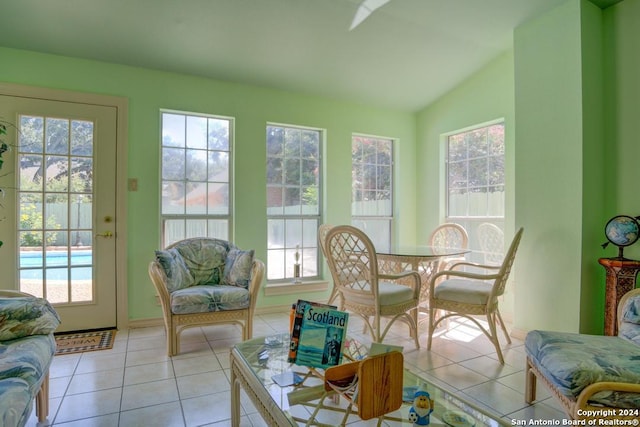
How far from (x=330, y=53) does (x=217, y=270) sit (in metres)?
2.32

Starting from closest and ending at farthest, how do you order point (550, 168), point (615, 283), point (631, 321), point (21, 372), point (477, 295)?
1. point (21, 372)
2. point (631, 321)
3. point (615, 283)
4. point (477, 295)
5. point (550, 168)

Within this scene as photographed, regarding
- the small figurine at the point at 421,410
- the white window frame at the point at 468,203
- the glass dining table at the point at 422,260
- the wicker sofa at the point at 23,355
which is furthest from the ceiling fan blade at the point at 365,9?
the wicker sofa at the point at 23,355

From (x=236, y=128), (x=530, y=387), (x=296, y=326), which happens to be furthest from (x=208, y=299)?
(x=530, y=387)

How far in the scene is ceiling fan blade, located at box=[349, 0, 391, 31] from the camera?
113 inches

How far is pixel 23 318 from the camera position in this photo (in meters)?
1.73

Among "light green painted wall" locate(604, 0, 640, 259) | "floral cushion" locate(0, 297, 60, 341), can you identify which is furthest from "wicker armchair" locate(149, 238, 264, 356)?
"light green painted wall" locate(604, 0, 640, 259)

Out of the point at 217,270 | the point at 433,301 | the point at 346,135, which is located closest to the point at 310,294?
the point at 217,270

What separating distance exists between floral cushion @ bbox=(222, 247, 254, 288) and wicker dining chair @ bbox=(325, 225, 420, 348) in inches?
29.0

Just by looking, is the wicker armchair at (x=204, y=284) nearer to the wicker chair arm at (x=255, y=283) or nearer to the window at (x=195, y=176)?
the wicker chair arm at (x=255, y=283)

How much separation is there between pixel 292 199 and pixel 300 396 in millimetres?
2841

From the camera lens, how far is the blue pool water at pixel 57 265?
3029 millimetres

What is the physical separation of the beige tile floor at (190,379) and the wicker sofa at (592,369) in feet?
1.18

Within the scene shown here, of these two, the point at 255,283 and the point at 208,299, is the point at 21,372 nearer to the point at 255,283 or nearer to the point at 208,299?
the point at 208,299

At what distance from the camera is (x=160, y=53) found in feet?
10.3
